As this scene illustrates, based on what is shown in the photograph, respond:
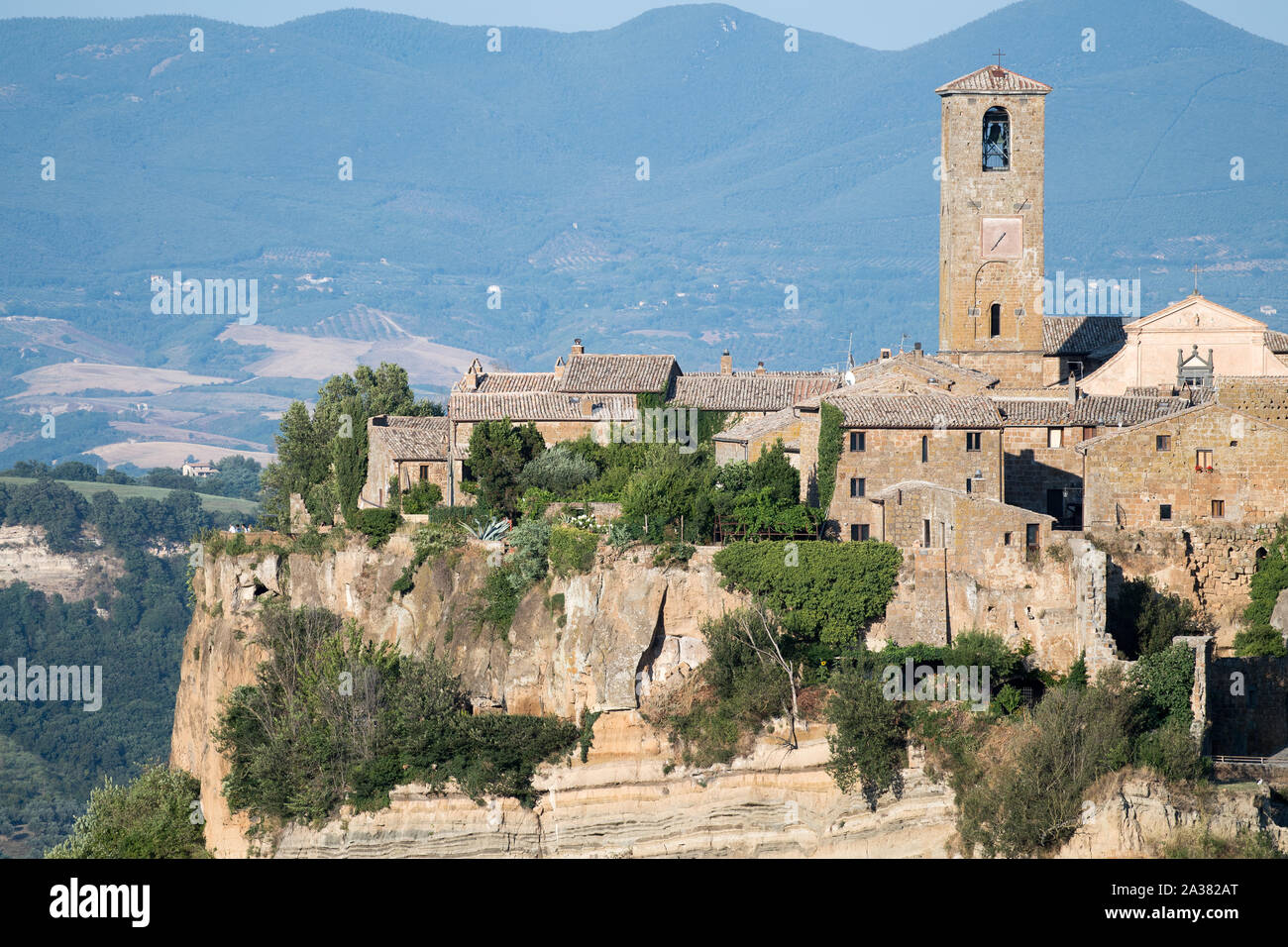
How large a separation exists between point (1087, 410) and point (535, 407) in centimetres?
1657

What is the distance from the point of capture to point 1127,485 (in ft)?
153

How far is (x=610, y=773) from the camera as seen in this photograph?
45344mm

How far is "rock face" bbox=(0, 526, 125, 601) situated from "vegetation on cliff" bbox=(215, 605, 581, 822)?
115 metres

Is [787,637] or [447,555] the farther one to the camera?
[447,555]

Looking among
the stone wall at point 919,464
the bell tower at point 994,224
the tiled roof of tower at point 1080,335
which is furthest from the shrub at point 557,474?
the tiled roof of tower at point 1080,335

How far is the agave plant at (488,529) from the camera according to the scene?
5012cm

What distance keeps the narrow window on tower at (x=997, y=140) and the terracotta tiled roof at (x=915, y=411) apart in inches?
587

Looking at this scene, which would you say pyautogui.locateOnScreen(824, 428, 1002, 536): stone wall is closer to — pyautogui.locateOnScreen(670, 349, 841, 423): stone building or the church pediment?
pyautogui.locateOnScreen(670, 349, 841, 423): stone building

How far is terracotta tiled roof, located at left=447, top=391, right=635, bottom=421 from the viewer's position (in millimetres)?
57625

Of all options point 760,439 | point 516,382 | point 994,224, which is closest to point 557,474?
point 760,439

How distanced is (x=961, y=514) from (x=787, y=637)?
4.93m

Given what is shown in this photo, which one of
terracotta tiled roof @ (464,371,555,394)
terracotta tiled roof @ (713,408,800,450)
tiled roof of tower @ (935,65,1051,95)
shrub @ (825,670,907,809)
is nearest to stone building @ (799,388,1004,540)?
terracotta tiled roof @ (713,408,800,450)
